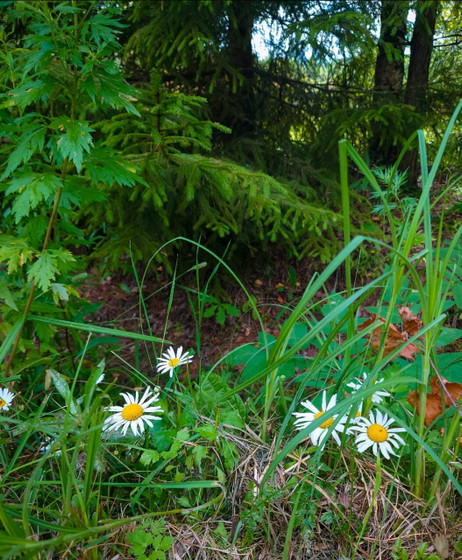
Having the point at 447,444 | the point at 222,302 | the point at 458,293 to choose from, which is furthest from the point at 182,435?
the point at 222,302

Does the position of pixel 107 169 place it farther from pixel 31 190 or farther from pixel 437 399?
pixel 437 399

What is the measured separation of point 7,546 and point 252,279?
337 centimetres

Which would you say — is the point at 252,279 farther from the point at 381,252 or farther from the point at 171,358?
the point at 171,358

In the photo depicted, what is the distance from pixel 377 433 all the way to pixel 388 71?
4.40 metres

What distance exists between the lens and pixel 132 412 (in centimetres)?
109

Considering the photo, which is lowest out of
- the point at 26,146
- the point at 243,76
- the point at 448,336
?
the point at 448,336

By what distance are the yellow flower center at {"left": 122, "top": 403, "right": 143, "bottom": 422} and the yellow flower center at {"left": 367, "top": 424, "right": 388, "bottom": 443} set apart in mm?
583

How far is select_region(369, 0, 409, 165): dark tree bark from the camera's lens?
11.4 ft

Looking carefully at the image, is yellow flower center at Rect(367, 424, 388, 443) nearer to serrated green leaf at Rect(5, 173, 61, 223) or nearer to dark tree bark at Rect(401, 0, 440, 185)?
serrated green leaf at Rect(5, 173, 61, 223)

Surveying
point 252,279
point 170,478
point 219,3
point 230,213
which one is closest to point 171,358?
point 170,478

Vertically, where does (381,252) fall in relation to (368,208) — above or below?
below

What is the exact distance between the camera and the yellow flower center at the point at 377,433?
967mm

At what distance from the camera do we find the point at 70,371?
1919 mm

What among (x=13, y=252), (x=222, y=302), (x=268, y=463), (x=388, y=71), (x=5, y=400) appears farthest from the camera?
(x=388, y=71)
